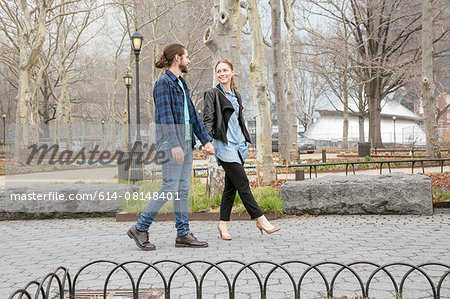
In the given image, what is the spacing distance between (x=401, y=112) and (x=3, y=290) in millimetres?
58287

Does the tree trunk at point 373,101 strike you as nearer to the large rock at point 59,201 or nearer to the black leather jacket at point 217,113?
the large rock at point 59,201

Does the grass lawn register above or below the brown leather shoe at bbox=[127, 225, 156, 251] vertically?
above

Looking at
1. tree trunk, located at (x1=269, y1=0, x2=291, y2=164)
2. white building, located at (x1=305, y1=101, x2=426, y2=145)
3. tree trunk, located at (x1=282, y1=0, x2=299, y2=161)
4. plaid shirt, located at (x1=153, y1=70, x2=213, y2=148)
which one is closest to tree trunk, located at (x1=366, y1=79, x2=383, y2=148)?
tree trunk, located at (x1=282, y1=0, x2=299, y2=161)

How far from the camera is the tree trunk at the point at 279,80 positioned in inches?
658

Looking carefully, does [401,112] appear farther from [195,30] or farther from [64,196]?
[64,196]

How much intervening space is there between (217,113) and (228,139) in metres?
0.35

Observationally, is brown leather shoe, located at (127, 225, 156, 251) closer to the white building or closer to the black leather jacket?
the black leather jacket

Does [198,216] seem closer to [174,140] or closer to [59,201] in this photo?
[59,201]

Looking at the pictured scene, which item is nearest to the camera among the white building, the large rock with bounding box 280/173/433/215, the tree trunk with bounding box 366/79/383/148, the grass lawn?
the large rock with bounding box 280/173/433/215

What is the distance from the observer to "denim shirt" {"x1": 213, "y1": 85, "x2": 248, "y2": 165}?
5340 millimetres

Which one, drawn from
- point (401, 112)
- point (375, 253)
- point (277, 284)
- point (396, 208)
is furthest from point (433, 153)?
point (401, 112)

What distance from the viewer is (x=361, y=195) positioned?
713 centimetres

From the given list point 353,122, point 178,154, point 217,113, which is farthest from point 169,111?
point 353,122

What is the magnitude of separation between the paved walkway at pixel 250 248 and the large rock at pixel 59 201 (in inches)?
21.1
